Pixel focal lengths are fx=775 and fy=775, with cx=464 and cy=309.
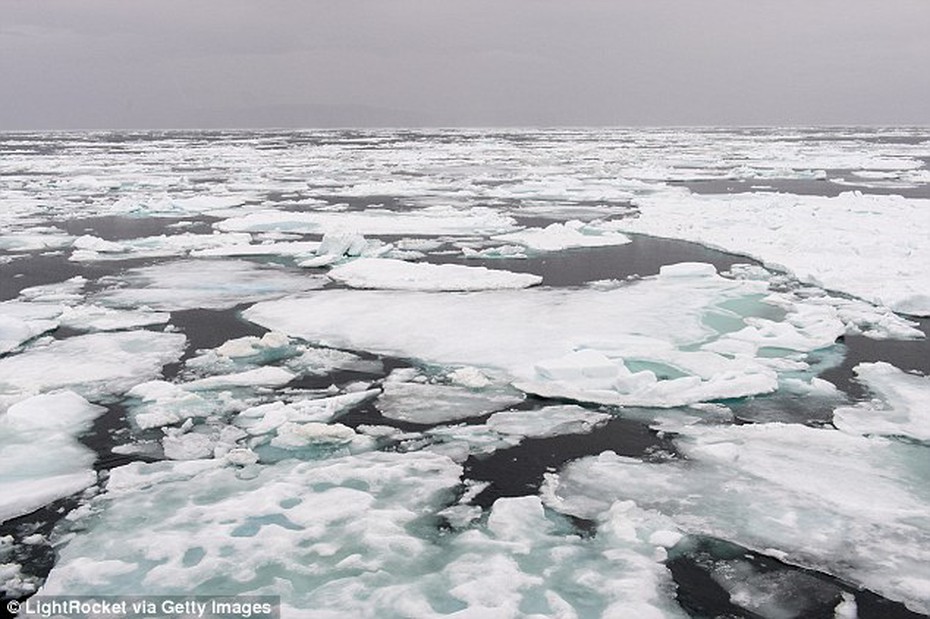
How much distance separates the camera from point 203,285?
31.7 feet

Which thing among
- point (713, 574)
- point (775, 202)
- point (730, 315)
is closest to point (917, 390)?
point (730, 315)

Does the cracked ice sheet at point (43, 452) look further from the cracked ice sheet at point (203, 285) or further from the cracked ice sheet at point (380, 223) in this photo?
the cracked ice sheet at point (380, 223)

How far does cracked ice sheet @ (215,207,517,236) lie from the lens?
1429 centimetres

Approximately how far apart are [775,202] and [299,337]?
13593mm

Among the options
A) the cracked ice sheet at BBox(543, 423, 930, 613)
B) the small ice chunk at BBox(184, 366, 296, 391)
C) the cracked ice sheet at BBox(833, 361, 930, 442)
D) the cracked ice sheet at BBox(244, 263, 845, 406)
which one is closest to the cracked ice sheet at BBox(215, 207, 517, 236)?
the cracked ice sheet at BBox(244, 263, 845, 406)

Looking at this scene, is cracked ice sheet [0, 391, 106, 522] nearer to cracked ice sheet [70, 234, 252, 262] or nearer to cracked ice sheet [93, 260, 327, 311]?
cracked ice sheet [93, 260, 327, 311]

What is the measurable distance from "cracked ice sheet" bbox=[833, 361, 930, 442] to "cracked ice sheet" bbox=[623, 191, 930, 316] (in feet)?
8.28

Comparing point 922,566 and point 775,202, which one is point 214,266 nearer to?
point 922,566

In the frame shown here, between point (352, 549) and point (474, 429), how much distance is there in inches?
61.6

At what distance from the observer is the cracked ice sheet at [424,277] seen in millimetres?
9391

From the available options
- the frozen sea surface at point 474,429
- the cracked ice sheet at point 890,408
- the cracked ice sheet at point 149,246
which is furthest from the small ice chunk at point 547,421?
the cracked ice sheet at point 149,246

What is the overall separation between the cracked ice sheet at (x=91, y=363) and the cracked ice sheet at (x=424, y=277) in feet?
9.48

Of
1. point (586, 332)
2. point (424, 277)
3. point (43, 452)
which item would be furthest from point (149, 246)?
point (43, 452)

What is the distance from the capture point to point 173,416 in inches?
210
